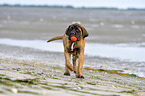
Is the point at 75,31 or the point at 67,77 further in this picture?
the point at 67,77

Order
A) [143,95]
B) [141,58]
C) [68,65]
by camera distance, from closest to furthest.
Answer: [143,95]
[68,65]
[141,58]

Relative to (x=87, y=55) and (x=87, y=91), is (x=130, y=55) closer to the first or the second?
(x=87, y=55)

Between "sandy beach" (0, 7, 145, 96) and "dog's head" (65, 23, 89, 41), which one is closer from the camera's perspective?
"sandy beach" (0, 7, 145, 96)

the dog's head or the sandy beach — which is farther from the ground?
the dog's head

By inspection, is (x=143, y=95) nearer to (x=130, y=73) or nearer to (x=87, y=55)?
(x=130, y=73)

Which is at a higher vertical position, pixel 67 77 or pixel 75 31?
pixel 75 31

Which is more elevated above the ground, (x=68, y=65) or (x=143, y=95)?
(x=68, y=65)

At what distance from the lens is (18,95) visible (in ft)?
15.4

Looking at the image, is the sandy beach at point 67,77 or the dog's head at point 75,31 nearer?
the sandy beach at point 67,77

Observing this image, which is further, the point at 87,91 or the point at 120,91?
the point at 120,91

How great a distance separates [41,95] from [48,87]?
2.79 ft

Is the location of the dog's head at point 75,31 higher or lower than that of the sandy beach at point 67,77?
higher

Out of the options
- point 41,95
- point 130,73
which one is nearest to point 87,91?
point 41,95

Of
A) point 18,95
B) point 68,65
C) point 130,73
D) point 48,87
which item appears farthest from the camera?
point 130,73
